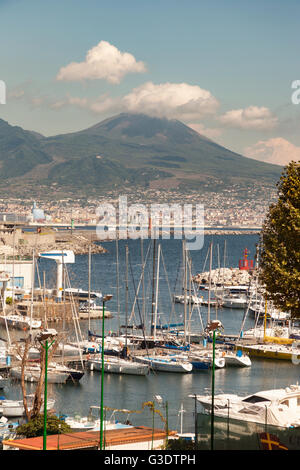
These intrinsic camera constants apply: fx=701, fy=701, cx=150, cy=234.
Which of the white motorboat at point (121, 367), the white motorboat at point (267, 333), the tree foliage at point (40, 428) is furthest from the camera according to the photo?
the white motorboat at point (267, 333)

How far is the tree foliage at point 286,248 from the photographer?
14.3 meters

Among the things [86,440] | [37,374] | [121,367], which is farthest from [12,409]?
[121,367]

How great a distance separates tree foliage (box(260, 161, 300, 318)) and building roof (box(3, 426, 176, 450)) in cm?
385

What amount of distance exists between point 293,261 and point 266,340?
53.3 ft

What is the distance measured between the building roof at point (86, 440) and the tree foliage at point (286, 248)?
152 inches

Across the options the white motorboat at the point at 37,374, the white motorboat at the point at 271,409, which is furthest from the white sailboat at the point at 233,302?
the white motorboat at the point at 271,409

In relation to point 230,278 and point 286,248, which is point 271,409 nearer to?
point 286,248

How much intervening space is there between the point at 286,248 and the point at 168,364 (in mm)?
11865

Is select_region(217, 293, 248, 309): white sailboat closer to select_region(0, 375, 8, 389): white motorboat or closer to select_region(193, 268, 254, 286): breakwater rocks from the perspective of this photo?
select_region(193, 268, 254, 286): breakwater rocks

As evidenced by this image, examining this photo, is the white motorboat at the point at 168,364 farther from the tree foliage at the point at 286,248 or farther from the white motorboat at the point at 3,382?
the tree foliage at the point at 286,248

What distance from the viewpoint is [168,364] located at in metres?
25.7

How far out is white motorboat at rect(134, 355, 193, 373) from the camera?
83.8 feet

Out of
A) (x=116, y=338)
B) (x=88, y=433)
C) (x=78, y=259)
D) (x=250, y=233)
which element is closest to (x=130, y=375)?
(x=116, y=338)

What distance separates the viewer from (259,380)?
24.9m
